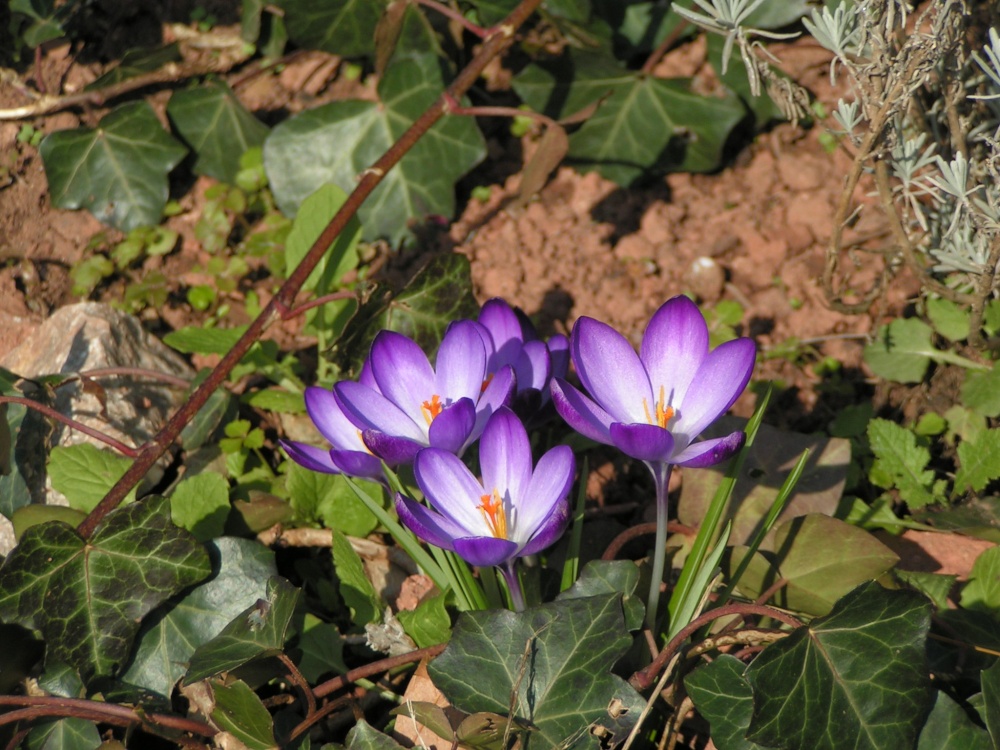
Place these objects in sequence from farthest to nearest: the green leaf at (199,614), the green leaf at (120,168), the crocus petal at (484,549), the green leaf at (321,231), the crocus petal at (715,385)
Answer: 1. the green leaf at (120,168)
2. the green leaf at (321,231)
3. the green leaf at (199,614)
4. the crocus petal at (715,385)
5. the crocus petal at (484,549)

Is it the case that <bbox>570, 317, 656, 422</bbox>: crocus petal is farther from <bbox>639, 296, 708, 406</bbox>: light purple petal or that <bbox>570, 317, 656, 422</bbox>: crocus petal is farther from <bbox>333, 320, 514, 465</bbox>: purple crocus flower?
<bbox>333, 320, 514, 465</bbox>: purple crocus flower

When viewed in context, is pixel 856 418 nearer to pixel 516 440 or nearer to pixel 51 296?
pixel 516 440

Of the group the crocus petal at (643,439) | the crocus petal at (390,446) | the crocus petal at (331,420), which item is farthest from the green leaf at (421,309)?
the crocus petal at (643,439)

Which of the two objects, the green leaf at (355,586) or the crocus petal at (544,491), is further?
the green leaf at (355,586)

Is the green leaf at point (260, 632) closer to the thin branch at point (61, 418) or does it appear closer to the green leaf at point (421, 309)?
the thin branch at point (61, 418)

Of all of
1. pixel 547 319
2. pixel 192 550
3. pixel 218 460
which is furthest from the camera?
pixel 547 319

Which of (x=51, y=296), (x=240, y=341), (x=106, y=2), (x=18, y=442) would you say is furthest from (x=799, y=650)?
(x=106, y=2)
